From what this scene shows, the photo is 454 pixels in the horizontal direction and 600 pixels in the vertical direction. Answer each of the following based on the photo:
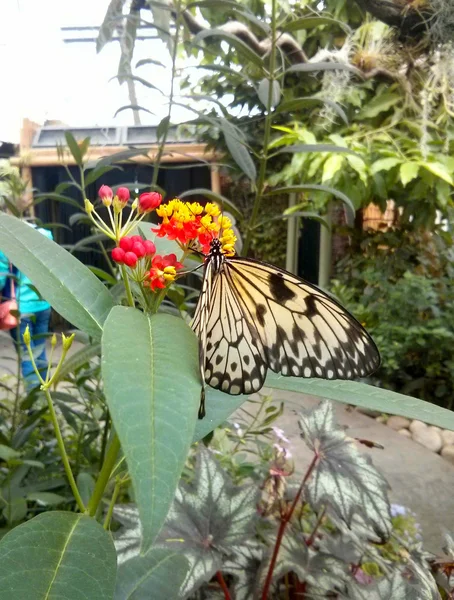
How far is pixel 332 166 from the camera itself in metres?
2.52

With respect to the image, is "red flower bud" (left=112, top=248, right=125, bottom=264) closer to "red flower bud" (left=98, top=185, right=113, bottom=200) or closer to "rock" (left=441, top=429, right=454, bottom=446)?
"red flower bud" (left=98, top=185, right=113, bottom=200)

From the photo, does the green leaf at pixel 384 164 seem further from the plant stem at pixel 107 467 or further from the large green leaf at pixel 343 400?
the plant stem at pixel 107 467

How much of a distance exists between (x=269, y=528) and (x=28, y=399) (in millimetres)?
594

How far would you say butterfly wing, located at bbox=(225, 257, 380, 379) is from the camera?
0.63 metres

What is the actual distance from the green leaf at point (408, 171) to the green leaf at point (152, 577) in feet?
7.26

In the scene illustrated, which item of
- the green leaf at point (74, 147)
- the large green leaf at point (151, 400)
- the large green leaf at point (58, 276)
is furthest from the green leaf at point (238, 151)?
the large green leaf at point (151, 400)

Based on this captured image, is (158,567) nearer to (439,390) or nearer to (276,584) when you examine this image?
(276,584)

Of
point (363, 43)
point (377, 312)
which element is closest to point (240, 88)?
point (363, 43)

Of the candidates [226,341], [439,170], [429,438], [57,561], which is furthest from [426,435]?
[57,561]

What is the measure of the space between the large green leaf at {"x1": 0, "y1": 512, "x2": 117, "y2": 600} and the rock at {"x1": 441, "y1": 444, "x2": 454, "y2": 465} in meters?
2.47

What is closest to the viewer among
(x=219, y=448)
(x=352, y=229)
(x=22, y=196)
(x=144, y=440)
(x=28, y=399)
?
(x=144, y=440)

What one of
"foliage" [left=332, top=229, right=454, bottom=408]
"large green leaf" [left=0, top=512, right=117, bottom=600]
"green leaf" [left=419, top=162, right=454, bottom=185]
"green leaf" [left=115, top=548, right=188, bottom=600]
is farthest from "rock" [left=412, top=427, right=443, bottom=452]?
"large green leaf" [left=0, top=512, right=117, bottom=600]

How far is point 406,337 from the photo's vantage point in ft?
9.84

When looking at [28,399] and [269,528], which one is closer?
[269,528]
